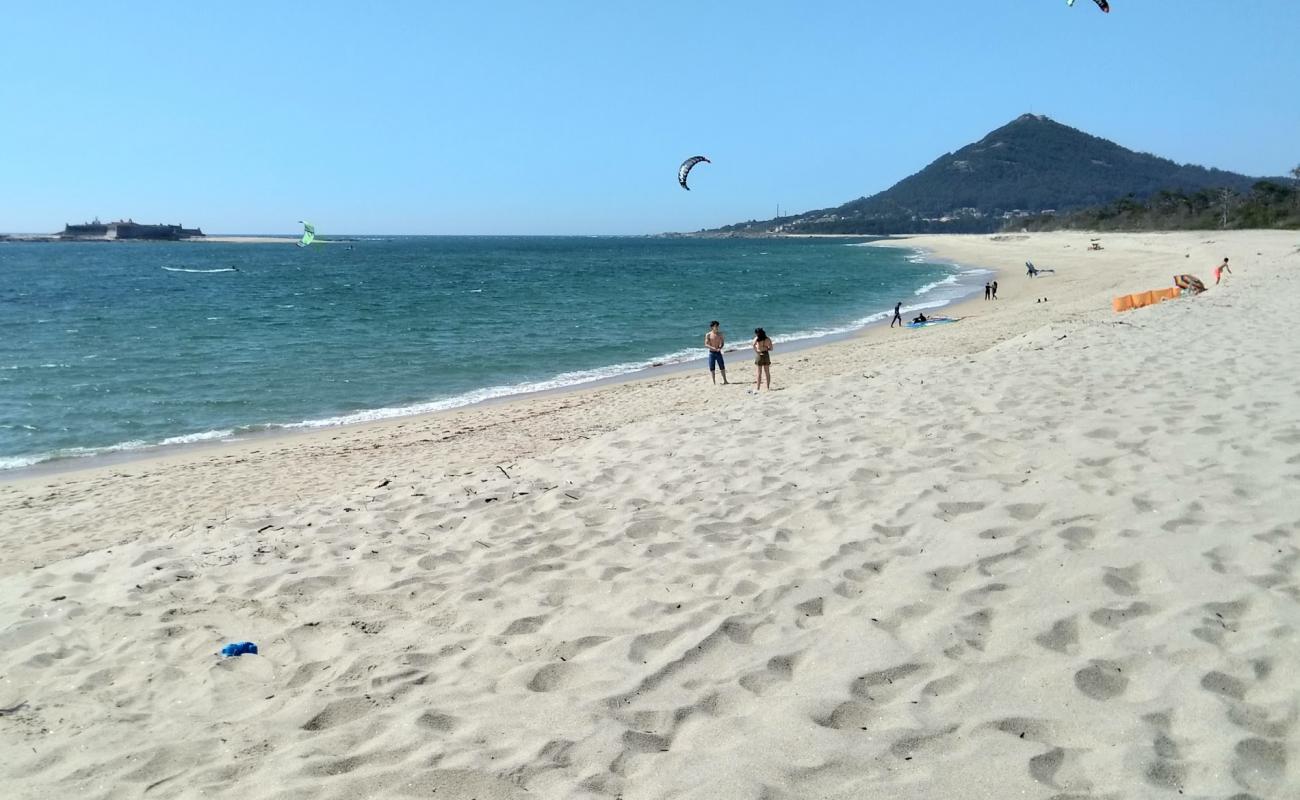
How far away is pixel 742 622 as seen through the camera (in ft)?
13.1

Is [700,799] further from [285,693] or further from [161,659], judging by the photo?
[161,659]

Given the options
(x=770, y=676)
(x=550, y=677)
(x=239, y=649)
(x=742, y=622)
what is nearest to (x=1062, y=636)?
(x=770, y=676)

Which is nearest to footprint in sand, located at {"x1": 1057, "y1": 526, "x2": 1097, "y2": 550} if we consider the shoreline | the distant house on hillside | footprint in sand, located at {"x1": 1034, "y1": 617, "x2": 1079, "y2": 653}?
footprint in sand, located at {"x1": 1034, "y1": 617, "x2": 1079, "y2": 653}

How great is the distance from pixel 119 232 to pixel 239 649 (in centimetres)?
21477

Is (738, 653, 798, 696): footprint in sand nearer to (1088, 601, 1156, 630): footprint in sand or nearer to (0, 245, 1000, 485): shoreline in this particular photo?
(1088, 601, 1156, 630): footprint in sand

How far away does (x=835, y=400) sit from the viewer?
887 centimetres

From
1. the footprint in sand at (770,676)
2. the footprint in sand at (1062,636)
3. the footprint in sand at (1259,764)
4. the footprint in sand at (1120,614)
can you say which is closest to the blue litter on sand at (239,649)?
the footprint in sand at (770,676)

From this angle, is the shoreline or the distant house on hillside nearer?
the shoreline

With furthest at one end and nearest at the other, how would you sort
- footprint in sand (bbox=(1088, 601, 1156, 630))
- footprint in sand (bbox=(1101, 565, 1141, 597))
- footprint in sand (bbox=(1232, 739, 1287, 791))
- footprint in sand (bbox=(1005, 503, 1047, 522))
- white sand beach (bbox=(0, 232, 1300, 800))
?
1. footprint in sand (bbox=(1005, 503, 1047, 522))
2. footprint in sand (bbox=(1101, 565, 1141, 597))
3. footprint in sand (bbox=(1088, 601, 1156, 630))
4. white sand beach (bbox=(0, 232, 1300, 800))
5. footprint in sand (bbox=(1232, 739, 1287, 791))

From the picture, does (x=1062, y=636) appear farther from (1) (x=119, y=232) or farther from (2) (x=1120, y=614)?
(1) (x=119, y=232)

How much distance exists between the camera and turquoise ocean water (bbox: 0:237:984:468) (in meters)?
15.8

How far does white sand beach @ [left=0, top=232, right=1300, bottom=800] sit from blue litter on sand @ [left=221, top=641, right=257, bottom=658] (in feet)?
0.21

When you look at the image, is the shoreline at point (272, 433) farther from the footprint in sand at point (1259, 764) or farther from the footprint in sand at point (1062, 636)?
the footprint in sand at point (1259, 764)

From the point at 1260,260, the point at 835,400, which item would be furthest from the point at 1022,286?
the point at 835,400
